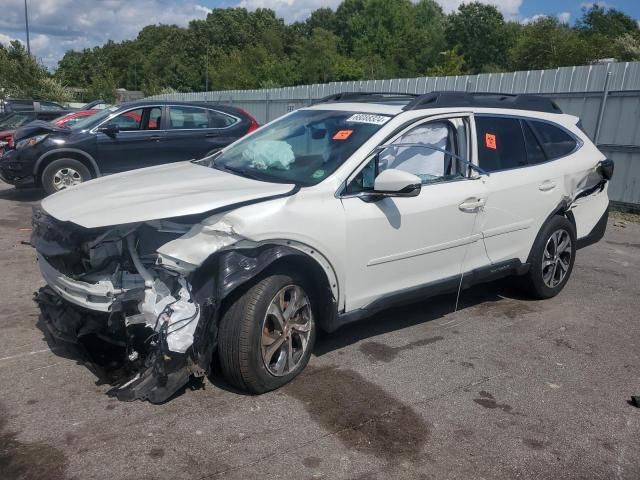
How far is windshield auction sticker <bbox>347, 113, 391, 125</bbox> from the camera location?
4.25 m

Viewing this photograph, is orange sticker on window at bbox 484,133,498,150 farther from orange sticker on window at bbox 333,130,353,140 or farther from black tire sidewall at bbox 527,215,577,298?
orange sticker on window at bbox 333,130,353,140

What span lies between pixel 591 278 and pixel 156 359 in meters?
5.09

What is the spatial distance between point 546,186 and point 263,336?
10.1 feet

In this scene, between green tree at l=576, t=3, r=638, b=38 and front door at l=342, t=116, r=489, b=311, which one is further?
green tree at l=576, t=3, r=638, b=38

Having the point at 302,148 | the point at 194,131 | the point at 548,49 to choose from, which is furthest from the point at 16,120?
the point at 548,49

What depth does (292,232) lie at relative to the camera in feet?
11.6

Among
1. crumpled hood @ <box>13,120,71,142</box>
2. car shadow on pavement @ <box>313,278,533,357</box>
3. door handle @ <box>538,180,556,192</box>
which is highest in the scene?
door handle @ <box>538,180,556,192</box>

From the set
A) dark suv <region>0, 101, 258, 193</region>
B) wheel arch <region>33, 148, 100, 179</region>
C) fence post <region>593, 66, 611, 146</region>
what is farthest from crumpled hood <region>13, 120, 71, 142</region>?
fence post <region>593, 66, 611, 146</region>

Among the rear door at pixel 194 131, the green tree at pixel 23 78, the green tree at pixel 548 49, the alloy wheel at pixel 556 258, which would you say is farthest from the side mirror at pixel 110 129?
the green tree at pixel 548 49

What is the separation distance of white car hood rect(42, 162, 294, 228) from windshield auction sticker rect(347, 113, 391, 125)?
0.92 metres

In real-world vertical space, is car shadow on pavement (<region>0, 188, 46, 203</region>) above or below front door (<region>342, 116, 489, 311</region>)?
below

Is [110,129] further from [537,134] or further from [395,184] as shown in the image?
[395,184]

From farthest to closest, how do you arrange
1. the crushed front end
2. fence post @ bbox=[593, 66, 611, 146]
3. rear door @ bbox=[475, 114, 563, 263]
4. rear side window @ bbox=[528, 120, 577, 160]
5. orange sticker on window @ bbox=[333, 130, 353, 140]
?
fence post @ bbox=[593, 66, 611, 146] < rear side window @ bbox=[528, 120, 577, 160] < rear door @ bbox=[475, 114, 563, 263] < orange sticker on window @ bbox=[333, 130, 353, 140] < the crushed front end

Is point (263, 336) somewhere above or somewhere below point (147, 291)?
below
